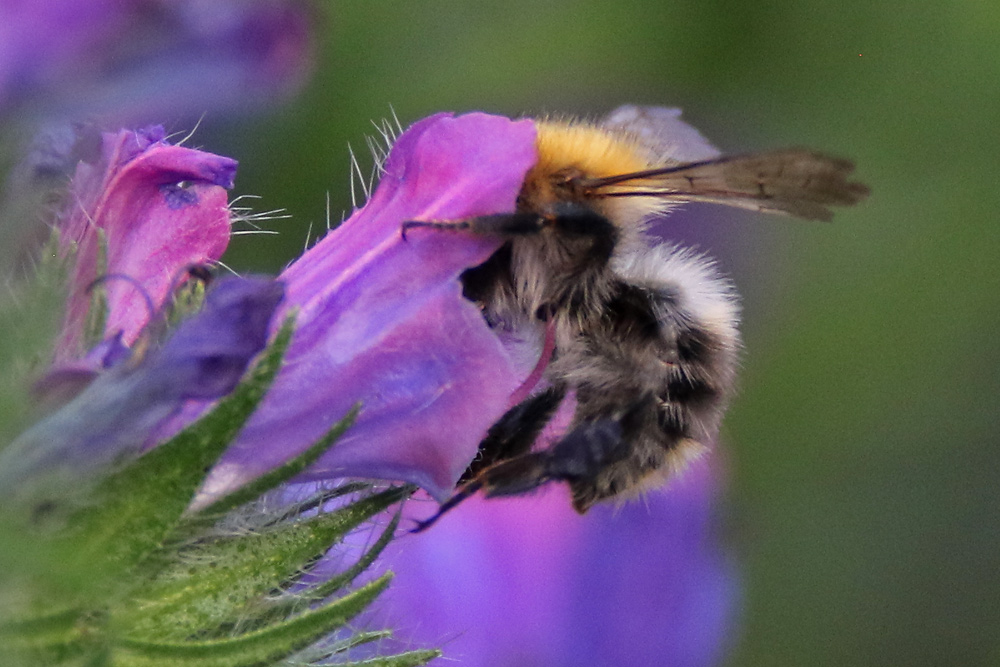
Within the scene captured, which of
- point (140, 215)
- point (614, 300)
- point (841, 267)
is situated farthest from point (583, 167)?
point (841, 267)

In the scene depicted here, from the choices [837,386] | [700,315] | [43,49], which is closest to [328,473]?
[700,315]

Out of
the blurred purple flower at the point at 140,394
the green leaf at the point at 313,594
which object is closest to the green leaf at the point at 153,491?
the blurred purple flower at the point at 140,394

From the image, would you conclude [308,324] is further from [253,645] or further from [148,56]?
[148,56]

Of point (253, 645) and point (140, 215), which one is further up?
point (140, 215)

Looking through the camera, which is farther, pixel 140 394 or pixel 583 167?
pixel 583 167

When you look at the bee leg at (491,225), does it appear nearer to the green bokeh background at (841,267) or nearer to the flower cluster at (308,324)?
the flower cluster at (308,324)

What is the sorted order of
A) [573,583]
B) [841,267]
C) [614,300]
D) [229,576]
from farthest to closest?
[841,267] → [573,583] → [614,300] → [229,576]

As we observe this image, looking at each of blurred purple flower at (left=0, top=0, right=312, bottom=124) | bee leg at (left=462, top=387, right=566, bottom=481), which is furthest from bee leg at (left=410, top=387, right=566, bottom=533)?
blurred purple flower at (left=0, top=0, right=312, bottom=124)

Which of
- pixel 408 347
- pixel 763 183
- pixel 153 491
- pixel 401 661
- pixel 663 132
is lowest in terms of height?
pixel 401 661
